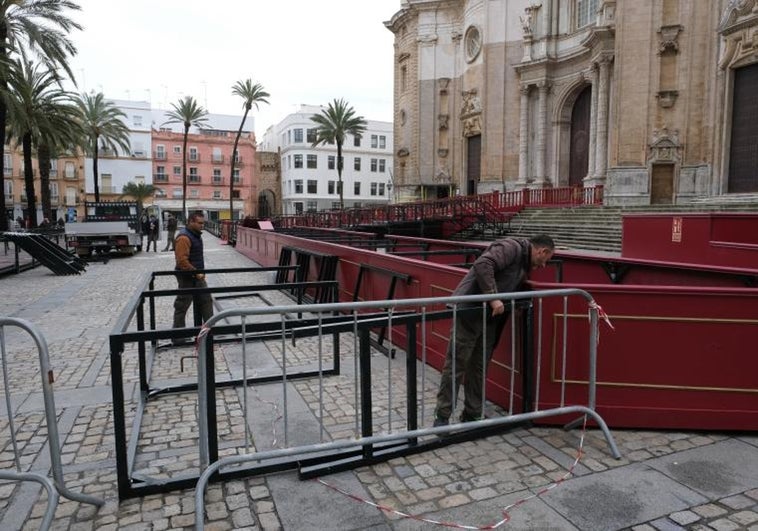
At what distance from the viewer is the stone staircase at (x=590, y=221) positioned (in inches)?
851

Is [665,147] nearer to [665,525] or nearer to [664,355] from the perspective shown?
[664,355]

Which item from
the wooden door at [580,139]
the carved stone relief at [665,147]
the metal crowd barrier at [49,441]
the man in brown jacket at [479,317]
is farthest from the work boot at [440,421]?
the wooden door at [580,139]

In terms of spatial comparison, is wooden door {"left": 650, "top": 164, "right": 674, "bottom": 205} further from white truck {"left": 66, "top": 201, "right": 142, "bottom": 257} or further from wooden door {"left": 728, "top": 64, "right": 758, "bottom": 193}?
white truck {"left": 66, "top": 201, "right": 142, "bottom": 257}

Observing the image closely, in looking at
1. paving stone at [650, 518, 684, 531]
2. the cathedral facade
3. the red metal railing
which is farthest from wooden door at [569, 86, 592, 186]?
paving stone at [650, 518, 684, 531]

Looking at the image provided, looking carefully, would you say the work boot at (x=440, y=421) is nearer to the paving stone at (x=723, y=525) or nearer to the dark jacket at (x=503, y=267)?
the dark jacket at (x=503, y=267)

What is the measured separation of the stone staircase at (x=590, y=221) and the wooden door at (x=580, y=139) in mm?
7971

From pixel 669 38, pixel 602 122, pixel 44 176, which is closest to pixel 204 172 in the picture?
pixel 44 176

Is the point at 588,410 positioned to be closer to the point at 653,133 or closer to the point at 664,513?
the point at 664,513

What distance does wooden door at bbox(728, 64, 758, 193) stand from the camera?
914 inches

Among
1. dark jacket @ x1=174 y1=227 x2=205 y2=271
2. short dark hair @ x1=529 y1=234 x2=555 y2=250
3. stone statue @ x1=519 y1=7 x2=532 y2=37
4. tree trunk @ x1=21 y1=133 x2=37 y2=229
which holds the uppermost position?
stone statue @ x1=519 y1=7 x2=532 y2=37

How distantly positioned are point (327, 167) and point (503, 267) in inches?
2976

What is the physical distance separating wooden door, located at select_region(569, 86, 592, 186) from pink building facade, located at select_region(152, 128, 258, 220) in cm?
5323

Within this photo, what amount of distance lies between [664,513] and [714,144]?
26.2 metres

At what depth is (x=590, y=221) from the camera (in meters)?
24.6
